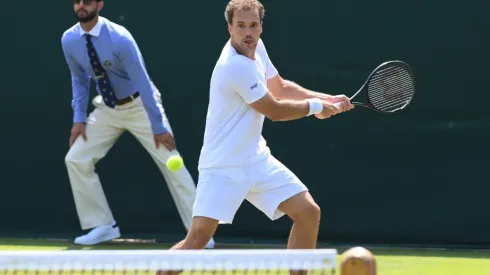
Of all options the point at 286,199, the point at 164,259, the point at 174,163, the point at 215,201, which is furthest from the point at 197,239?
the point at 174,163

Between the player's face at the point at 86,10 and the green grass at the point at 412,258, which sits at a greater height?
the player's face at the point at 86,10

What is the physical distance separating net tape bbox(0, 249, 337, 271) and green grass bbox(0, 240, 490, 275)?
2.73m

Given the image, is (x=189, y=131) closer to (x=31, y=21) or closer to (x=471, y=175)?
(x=31, y=21)

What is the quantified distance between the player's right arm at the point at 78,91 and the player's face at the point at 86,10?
0.62 feet

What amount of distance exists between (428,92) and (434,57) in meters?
0.23

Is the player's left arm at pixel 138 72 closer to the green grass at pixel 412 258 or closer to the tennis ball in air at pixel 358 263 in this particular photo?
the green grass at pixel 412 258

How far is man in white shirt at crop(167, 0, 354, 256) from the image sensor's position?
5004 millimetres

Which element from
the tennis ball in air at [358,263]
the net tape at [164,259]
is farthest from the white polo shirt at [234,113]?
the tennis ball in air at [358,263]

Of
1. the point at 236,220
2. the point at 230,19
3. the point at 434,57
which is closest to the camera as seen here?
the point at 230,19

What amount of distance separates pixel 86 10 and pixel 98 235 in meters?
1.52

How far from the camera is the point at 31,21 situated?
7953 millimetres

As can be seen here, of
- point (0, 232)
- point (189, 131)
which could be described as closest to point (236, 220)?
point (189, 131)

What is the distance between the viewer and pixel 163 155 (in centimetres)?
748

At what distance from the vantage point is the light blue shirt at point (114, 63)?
7273 millimetres
